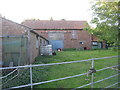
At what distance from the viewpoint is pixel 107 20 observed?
5.48 meters

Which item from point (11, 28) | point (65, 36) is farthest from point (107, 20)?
point (65, 36)

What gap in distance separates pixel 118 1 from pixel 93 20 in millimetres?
1433

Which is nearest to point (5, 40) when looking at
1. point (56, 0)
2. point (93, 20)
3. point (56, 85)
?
point (56, 0)

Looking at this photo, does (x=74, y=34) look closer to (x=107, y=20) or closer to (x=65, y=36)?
(x=65, y=36)

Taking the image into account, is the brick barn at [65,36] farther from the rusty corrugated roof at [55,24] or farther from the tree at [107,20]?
the tree at [107,20]

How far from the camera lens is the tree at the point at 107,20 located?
510cm

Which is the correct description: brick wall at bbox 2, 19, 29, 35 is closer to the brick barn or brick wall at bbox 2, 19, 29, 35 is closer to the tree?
the tree

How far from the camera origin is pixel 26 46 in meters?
7.30

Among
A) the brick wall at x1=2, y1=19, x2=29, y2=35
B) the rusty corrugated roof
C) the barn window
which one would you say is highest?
the rusty corrugated roof

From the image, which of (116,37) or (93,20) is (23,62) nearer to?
(93,20)

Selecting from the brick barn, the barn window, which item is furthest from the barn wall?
the barn window

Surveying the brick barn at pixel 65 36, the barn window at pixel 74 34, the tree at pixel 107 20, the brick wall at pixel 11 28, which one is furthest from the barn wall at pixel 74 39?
the tree at pixel 107 20

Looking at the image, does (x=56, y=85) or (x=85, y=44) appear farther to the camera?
(x=85, y=44)

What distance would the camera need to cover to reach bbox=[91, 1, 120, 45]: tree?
201 inches
